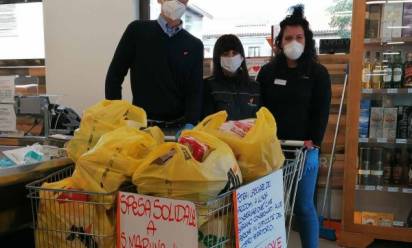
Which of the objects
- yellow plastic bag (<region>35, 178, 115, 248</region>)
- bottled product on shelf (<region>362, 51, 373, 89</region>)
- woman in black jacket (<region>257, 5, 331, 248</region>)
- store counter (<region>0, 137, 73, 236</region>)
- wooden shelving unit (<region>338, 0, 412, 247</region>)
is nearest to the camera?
yellow plastic bag (<region>35, 178, 115, 248</region>)

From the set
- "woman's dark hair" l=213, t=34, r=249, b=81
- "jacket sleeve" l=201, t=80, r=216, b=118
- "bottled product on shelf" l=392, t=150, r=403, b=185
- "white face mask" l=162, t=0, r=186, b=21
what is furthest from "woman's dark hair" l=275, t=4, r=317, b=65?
"bottled product on shelf" l=392, t=150, r=403, b=185

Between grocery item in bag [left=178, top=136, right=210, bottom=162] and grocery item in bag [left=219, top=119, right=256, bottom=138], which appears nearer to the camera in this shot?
grocery item in bag [left=178, top=136, right=210, bottom=162]

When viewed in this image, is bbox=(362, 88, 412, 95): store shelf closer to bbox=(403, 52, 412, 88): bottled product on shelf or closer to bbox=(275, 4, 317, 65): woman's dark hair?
bbox=(403, 52, 412, 88): bottled product on shelf

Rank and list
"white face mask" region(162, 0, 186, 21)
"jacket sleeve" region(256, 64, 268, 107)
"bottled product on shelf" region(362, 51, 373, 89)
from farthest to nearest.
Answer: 1. "bottled product on shelf" region(362, 51, 373, 89)
2. "jacket sleeve" region(256, 64, 268, 107)
3. "white face mask" region(162, 0, 186, 21)

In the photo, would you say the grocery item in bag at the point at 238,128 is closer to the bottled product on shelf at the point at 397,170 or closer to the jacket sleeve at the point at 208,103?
the jacket sleeve at the point at 208,103

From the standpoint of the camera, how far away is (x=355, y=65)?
9.37ft

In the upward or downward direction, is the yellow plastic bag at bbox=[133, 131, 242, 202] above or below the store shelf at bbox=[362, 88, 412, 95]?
below

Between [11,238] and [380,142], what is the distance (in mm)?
2633

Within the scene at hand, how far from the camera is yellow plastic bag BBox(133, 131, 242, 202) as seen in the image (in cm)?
89

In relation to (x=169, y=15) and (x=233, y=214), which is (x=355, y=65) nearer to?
(x=169, y=15)

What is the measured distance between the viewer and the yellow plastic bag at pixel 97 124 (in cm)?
120

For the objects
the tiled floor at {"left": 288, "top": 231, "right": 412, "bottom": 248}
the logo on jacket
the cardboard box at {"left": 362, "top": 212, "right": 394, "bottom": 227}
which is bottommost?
the tiled floor at {"left": 288, "top": 231, "right": 412, "bottom": 248}

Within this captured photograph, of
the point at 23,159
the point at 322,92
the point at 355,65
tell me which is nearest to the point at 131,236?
the point at 23,159

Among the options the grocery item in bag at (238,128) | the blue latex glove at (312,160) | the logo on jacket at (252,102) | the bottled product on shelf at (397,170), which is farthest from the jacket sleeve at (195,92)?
the bottled product on shelf at (397,170)
